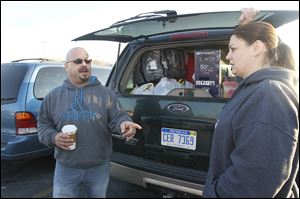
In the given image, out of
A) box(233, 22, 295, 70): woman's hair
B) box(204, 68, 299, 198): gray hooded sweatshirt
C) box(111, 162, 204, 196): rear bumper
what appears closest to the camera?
box(204, 68, 299, 198): gray hooded sweatshirt

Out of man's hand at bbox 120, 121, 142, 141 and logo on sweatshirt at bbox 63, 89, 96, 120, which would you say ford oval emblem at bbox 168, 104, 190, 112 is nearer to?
man's hand at bbox 120, 121, 142, 141

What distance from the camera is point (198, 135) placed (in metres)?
2.96

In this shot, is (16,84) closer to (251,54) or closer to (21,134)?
(21,134)

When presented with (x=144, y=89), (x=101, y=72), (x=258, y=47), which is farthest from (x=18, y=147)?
(x=258, y=47)

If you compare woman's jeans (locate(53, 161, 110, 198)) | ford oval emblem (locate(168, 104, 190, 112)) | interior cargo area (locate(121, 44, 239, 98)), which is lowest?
woman's jeans (locate(53, 161, 110, 198))

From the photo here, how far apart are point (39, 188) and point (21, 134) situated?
0.80 meters

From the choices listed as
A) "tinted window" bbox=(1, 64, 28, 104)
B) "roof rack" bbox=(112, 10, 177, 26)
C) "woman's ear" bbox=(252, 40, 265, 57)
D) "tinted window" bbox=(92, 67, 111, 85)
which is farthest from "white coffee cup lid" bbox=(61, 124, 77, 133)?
"tinted window" bbox=(92, 67, 111, 85)

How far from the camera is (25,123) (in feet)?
15.1

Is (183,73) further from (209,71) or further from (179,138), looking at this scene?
(179,138)

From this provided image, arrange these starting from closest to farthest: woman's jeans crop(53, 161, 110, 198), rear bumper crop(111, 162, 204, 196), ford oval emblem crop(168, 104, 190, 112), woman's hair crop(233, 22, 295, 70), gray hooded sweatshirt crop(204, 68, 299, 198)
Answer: gray hooded sweatshirt crop(204, 68, 299, 198) → woman's hair crop(233, 22, 295, 70) → woman's jeans crop(53, 161, 110, 198) → rear bumper crop(111, 162, 204, 196) → ford oval emblem crop(168, 104, 190, 112)

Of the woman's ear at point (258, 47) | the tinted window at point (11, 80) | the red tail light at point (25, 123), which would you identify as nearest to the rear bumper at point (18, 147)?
the red tail light at point (25, 123)

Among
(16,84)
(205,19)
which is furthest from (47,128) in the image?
(16,84)

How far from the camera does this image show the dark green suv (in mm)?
2939

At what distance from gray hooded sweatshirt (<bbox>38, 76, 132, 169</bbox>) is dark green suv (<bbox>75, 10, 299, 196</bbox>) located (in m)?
0.52
